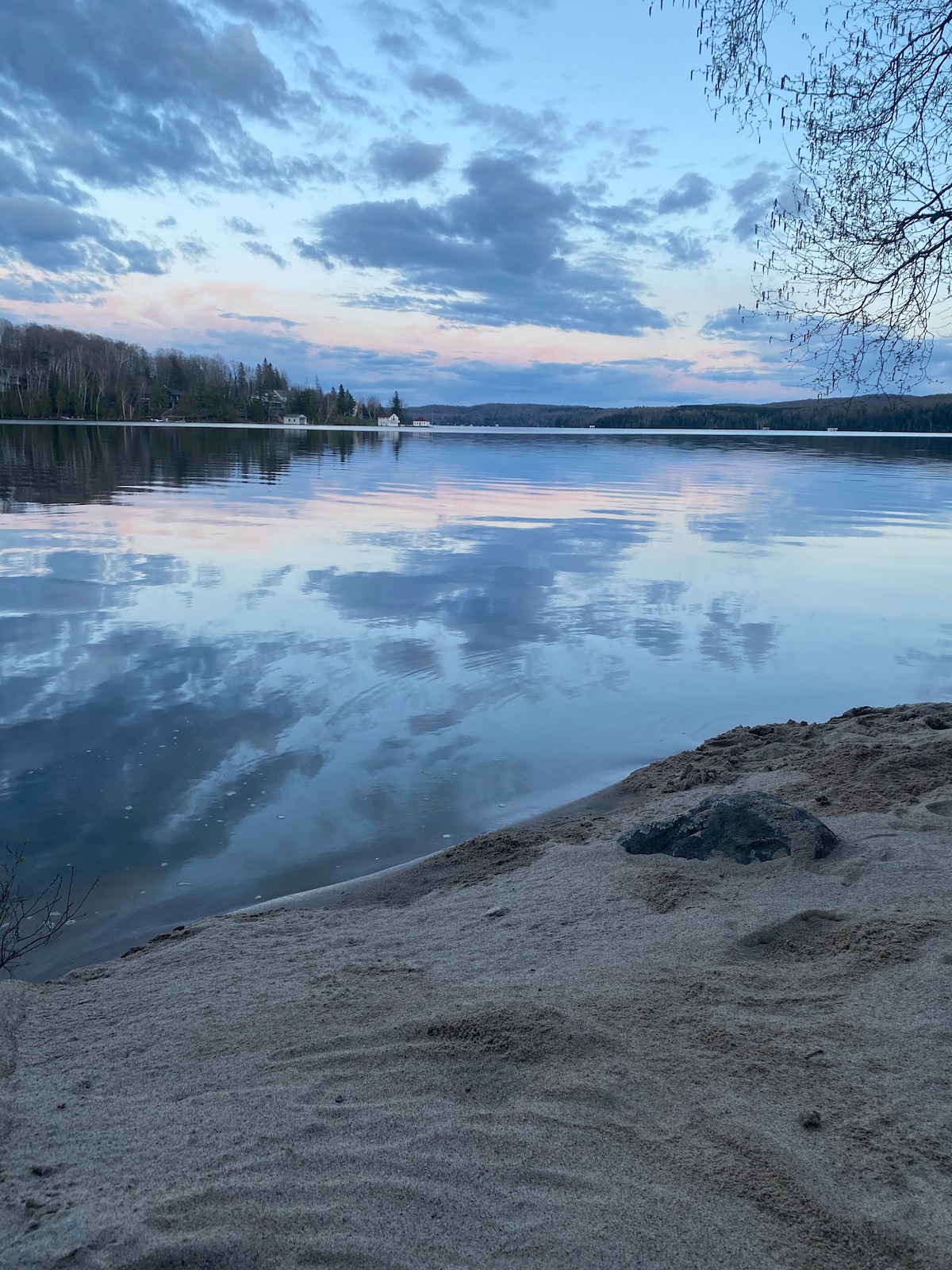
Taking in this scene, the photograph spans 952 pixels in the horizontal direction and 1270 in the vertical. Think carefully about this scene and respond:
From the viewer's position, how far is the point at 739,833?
15.0ft

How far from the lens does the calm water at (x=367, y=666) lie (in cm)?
569

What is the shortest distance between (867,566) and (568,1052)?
48.2ft

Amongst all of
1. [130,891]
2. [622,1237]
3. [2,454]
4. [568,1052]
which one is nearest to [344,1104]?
[568,1052]

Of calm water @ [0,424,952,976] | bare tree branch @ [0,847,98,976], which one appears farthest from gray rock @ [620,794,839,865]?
bare tree branch @ [0,847,98,976]

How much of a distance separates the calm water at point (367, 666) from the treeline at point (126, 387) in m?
98.8

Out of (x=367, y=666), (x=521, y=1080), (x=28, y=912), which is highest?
(x=521, y=1080)

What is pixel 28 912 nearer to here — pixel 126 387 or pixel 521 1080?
pixel 521 1080

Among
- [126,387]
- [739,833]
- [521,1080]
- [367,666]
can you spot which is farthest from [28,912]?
A: [126,387]

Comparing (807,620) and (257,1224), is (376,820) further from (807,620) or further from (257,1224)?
(807,620)

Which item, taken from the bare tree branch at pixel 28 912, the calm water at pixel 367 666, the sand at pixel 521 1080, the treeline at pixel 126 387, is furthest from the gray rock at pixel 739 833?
the treeline at pixel 126 387

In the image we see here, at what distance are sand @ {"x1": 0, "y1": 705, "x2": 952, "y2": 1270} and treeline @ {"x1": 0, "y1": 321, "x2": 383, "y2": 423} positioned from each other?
114023 millimetres

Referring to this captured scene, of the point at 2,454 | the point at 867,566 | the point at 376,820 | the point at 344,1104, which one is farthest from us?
the point at 2,454

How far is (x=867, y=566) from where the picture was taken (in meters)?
15.6

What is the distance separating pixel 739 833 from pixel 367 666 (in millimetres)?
5232
